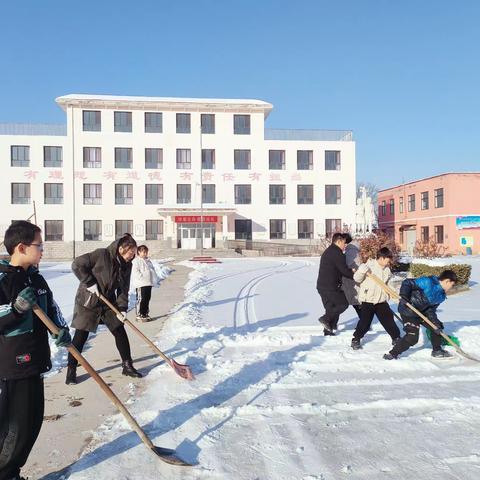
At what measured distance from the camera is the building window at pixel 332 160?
41.2m

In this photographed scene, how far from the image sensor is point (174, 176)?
3916 centimetres

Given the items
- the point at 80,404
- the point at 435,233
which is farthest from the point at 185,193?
the point at 80,404

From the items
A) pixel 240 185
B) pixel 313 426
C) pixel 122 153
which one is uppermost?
pixel 122 153

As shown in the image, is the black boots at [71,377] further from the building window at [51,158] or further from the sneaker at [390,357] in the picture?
the building window at [51,158]

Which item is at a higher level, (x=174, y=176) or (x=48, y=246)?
(x=174, y=176)

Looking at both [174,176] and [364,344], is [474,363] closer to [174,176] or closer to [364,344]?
[364,344]

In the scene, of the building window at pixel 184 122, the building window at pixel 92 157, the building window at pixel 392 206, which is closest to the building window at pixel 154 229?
the building window at pixel 92 157

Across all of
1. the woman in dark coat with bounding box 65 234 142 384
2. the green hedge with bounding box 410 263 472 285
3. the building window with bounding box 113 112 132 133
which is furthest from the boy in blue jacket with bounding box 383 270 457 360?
the building window with bounding box 113 112 132 133

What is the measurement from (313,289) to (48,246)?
101 ft

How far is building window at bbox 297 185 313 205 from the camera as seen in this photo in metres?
40.6

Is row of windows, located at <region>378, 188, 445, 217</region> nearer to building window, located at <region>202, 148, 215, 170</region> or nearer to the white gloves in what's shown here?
building window, located at <region>202, 148, 215, 170</region>

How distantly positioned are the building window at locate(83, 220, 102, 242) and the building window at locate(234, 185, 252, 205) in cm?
1253

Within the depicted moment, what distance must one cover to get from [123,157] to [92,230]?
278 inches

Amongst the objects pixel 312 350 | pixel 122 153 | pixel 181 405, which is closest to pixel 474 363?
pixel 312 350
